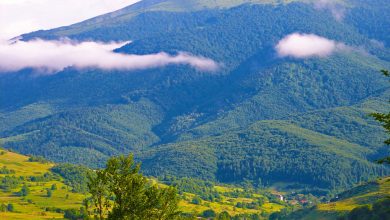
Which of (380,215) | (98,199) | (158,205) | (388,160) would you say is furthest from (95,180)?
(380,215)

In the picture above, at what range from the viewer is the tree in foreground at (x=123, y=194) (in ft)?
218

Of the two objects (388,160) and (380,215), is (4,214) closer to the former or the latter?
(380,215)

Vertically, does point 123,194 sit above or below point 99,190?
below

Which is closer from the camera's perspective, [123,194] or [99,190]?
[99,190]

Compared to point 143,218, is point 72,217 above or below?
above

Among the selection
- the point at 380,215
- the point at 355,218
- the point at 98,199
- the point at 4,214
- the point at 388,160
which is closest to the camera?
the point at 388,160

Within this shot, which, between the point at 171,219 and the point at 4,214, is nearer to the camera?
the point at 171,219

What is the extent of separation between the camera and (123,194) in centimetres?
6712

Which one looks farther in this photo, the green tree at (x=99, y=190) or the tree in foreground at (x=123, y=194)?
the tree in foreground at (x=123, y=194)

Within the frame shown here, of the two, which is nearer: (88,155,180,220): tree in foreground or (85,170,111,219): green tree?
(85,170,111,219): green tree

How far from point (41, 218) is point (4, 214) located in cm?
1014

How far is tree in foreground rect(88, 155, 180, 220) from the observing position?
66.4m

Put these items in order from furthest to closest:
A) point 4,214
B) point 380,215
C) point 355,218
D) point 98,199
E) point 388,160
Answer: point 4,214 → point 355,218 → point 380,215 → point 98,199 → point 388,160

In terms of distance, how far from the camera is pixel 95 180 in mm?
66562
